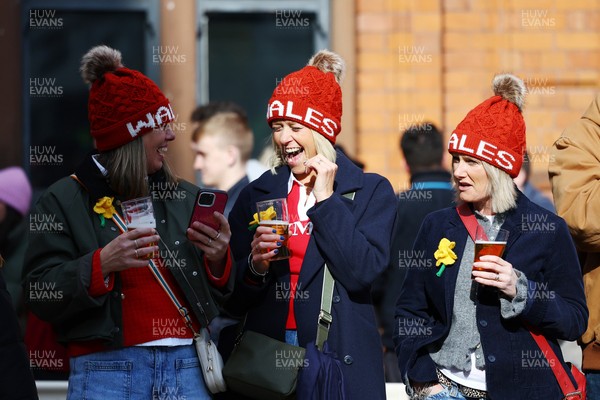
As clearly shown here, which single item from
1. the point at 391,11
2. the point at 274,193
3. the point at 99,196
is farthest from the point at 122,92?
the point at 391,11

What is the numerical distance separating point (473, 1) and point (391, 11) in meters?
0.64

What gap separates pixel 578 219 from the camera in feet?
16.7

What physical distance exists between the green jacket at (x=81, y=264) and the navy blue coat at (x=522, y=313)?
0.83 metres

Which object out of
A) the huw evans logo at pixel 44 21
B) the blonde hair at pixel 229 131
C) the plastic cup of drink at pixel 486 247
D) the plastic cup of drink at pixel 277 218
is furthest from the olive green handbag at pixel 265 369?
the huw evans logo at pixel 44 21

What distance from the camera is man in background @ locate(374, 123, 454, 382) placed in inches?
281

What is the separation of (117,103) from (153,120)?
163mm

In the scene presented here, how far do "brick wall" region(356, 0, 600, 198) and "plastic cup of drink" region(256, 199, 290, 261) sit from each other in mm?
4206

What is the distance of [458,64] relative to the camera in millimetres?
9008

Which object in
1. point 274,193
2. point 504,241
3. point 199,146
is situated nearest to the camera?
point 504,241

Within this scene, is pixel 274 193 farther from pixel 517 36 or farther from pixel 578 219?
pixel 517 36

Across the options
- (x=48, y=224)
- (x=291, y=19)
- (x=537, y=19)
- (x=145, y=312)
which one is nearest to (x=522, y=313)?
(x=145, y=312)

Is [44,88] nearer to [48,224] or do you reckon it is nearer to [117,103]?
[117,103]

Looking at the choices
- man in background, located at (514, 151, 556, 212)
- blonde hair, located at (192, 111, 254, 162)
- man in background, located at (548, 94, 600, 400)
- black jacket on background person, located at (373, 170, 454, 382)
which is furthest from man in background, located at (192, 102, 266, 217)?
man in background, located at (548, 94, 600, 400)

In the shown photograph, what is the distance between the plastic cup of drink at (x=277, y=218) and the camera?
4.74m
